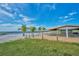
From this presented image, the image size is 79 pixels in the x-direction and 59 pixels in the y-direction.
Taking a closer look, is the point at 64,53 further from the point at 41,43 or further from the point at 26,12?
the point at 26,12

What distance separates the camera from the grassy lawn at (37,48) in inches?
87.7

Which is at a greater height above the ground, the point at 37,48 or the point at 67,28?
the point at 67,28

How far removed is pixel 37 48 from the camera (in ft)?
7.38

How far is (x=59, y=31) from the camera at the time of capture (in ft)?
7.50

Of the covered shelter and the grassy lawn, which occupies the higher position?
the covered shelter

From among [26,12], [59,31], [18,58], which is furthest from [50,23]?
[18,58]

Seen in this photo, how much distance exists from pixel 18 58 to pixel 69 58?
491mm

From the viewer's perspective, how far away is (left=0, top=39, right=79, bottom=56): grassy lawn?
7.30 feet

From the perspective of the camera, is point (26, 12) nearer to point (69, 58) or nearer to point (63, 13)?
point (63, 13)

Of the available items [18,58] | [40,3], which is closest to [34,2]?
[40,3]

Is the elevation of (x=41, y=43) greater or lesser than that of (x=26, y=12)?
lesser

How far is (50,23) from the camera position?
7.43ft

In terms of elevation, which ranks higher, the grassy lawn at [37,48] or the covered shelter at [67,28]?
the covered shelter at [67,28]

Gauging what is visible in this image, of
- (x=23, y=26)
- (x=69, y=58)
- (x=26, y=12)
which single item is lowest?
(x=69, y=58)
